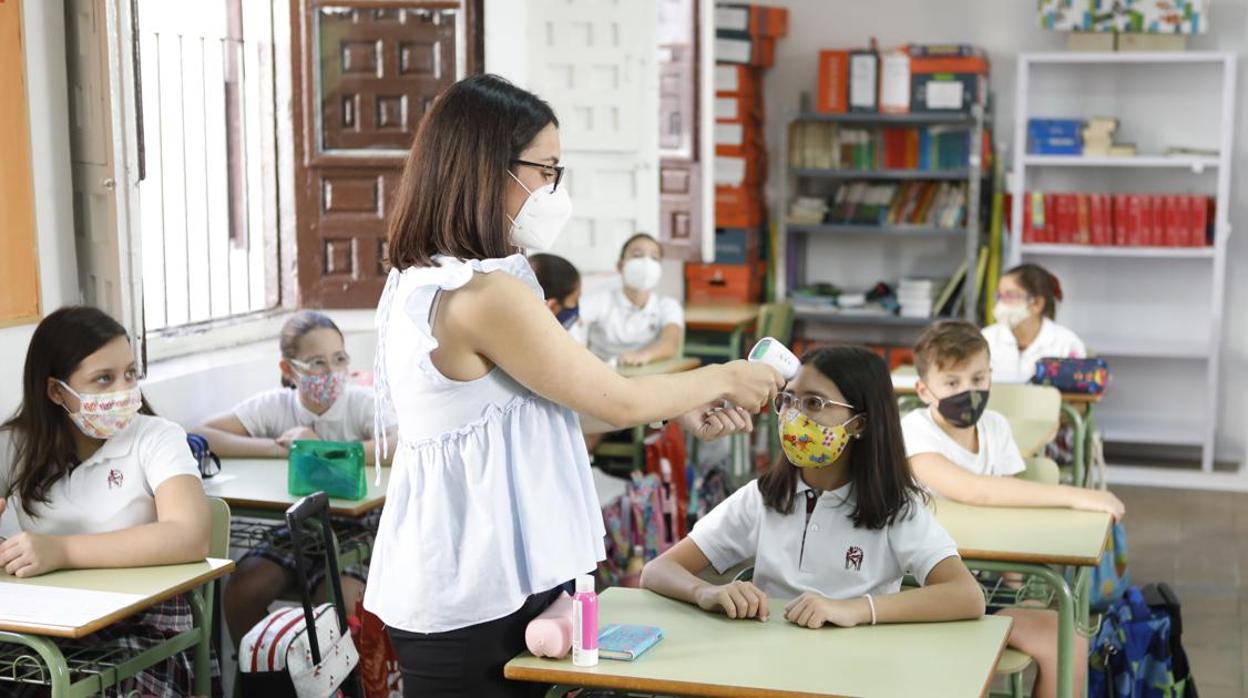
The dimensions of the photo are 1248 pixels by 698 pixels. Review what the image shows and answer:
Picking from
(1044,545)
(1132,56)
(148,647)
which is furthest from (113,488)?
(1132,56)

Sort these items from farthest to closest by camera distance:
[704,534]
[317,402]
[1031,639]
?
1. [317,402]
2. [1031,639]
3. [704,534]

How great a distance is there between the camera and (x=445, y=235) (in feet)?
6.02

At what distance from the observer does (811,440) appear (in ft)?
8.73

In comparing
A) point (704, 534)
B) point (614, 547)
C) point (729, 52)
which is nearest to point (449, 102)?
point (704, 534)

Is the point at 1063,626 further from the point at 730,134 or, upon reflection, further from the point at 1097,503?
the point at 730,134

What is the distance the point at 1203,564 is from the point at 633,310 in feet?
8.31

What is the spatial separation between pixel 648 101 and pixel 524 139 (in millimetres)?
4538

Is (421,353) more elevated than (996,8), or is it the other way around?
(996,8)

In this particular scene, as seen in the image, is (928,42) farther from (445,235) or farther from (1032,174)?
(445,235)

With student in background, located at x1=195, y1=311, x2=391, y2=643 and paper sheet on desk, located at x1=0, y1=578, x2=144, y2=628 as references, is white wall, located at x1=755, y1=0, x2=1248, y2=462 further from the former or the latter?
paper sheet on desk, located at x1=0, y1=578, x2=144, y2=628

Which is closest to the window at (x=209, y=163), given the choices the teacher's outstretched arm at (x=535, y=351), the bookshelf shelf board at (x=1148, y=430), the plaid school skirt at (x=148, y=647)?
the plaid school skirt at (x=148, y=647)

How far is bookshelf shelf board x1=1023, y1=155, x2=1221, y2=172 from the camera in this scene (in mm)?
7000

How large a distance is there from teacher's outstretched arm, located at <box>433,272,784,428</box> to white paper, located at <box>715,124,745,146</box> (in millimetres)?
5938

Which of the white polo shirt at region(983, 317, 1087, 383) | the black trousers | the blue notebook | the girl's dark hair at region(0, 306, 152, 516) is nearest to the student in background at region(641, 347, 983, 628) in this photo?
the blue notebook
